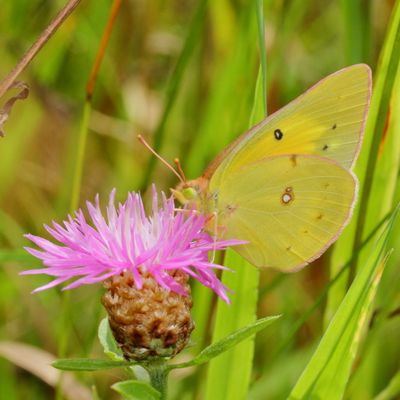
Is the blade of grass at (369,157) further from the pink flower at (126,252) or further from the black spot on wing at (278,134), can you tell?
the pink flower at (126,252)

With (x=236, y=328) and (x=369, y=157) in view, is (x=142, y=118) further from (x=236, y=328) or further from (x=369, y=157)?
(x=236, y=328)

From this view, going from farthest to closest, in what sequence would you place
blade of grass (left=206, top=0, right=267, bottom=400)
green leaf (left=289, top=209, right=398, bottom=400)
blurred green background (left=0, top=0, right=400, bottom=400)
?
blurred green background (left=0, top=0, right=400, bottom=400) → blade of grass (left=206, top=0, right=267, bottom=400) → green leaf (left=289, top=209, right=398, bottom=400)

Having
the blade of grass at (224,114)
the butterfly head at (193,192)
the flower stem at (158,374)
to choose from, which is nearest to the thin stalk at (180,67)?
the blade of grass at (224,114)

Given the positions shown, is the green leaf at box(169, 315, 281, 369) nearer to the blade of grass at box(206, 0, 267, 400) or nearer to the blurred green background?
the blade of grass at box(206, 0, 267, 400)

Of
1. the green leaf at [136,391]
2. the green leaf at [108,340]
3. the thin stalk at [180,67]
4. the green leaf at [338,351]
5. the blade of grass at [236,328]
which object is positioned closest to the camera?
the green leaf at [136,391]

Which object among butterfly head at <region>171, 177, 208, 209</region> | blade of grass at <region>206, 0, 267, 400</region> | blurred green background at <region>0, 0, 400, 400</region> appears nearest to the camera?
blade of grass at <region>206, 0, 267, 400</region>

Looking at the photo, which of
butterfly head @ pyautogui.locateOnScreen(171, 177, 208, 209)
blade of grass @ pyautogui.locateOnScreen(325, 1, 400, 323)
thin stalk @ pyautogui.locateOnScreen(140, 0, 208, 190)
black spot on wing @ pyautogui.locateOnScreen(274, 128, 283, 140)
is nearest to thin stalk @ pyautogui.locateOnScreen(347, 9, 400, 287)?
blade of grass @ pyautogui.locateOnScreen(325, 1, 400, 323)

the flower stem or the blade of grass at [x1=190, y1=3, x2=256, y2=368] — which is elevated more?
the blade of grass at [x1=190, y1=3, x2=256, y2=368]
